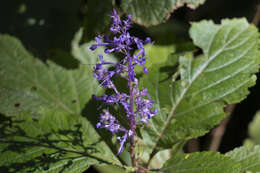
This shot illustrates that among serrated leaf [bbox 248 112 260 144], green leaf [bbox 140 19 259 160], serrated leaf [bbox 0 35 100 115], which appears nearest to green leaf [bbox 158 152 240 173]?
green leaf [bbox 140 19 259 160]

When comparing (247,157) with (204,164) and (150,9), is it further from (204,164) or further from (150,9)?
(150,9)

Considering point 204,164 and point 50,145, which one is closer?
point 204,164

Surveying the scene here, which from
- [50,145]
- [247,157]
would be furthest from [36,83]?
[247,157]

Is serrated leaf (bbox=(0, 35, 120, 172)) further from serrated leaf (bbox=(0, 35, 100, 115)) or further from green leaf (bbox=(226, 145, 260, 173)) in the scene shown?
green leaf (bbox=(226, 145, 260, 173))

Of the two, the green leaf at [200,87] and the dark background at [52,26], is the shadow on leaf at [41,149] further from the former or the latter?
the dark background at [52,26]

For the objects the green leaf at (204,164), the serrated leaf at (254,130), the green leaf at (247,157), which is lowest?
the serrated leaf at (254,130)

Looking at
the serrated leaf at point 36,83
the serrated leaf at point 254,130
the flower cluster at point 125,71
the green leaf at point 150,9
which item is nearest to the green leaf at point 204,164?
the flower cluster at point 125,71
